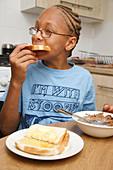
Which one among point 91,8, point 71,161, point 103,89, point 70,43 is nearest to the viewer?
point 71,161

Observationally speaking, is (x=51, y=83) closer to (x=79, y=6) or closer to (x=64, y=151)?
(x=64, y=151)

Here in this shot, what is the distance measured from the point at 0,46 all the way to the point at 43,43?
5.50 ft

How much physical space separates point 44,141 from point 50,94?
0.43 meters

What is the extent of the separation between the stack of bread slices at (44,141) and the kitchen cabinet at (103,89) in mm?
1703

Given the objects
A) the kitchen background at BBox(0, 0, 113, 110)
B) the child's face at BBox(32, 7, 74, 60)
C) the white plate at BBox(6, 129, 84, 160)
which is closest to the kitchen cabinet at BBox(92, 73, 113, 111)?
the kitchen background at BBox(0, 0, 113, 110)

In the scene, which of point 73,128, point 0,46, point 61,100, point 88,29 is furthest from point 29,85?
point 88,29

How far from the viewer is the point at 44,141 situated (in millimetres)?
559

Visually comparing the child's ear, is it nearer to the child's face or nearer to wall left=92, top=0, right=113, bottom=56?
the child's face

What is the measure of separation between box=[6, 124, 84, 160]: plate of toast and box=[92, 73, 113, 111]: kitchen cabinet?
1680mm

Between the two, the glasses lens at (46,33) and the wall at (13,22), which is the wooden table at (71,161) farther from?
the wall at (13,22)

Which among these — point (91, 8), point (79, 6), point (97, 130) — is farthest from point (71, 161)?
point (91, 8)

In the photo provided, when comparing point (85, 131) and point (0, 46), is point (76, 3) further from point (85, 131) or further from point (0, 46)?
point (85, 131)

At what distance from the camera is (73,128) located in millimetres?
757

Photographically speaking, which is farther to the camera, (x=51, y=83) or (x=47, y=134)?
(x=51, y=83)
